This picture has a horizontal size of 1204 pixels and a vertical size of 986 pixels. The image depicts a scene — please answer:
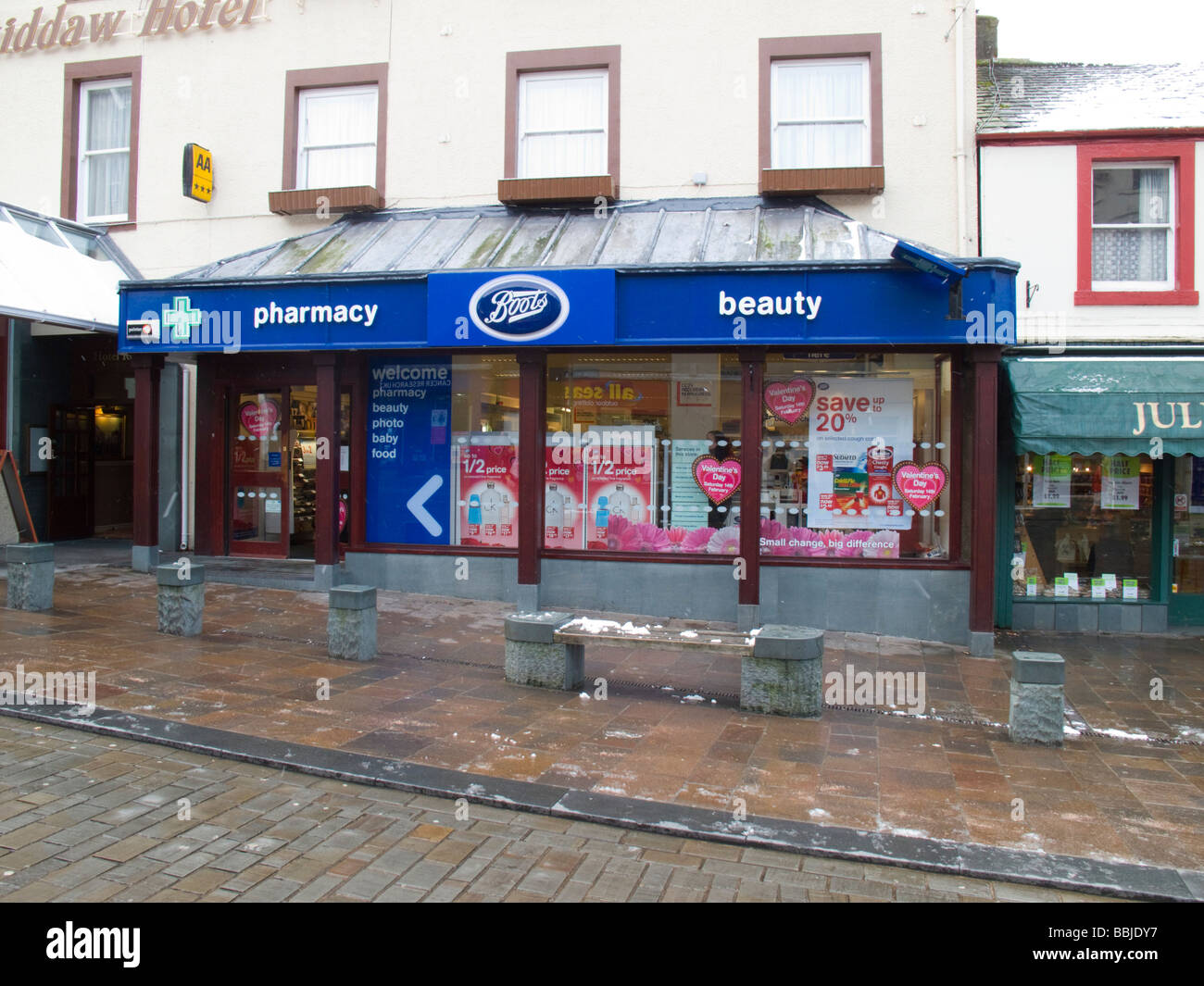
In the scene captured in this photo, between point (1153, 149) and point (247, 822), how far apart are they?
1179 centimetres

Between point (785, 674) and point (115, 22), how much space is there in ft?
44.2

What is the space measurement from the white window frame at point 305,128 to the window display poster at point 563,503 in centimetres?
480

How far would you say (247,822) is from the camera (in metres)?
5.02

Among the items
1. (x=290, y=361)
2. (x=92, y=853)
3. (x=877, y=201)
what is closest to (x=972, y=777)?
(x=92, y=853)

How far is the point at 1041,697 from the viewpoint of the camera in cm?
678

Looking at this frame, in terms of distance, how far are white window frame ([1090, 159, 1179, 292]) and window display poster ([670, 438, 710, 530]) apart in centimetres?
507

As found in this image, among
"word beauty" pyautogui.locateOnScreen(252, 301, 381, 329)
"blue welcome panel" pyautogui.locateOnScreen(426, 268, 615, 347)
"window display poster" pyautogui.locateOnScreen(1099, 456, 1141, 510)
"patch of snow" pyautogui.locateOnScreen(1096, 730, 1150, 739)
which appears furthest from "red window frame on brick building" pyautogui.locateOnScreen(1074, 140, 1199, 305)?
"word beauty" pyautogui.locateOnScreen(252, 301, 381, 329)

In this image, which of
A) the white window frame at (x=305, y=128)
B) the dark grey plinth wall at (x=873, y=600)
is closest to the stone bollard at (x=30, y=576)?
the white window frame at (x=305, y=128)

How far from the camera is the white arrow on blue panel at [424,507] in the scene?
1187 cm

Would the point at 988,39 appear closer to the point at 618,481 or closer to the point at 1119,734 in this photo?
the point at 618,481

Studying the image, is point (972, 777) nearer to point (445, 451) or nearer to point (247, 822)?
point (247, 822)

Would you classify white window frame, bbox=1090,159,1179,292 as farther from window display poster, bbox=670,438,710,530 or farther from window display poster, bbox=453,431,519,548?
window display poster, bbox=453,431,519,548

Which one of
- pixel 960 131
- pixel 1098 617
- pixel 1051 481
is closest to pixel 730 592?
pixel 1051 481
